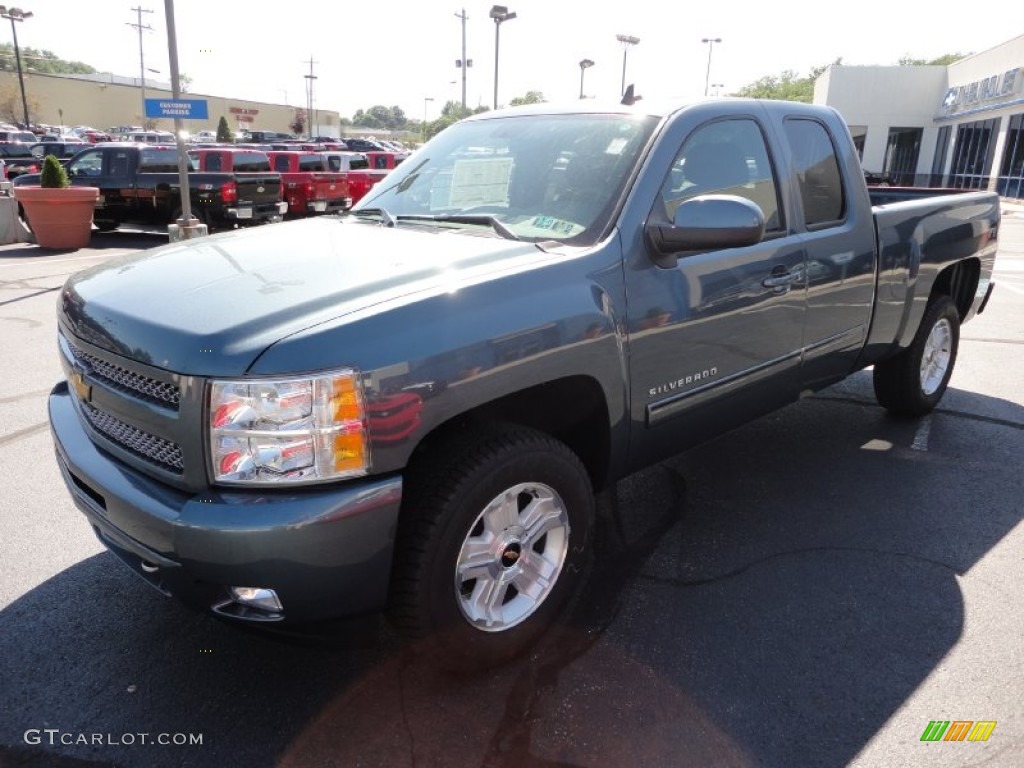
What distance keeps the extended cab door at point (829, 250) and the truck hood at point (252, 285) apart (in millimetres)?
1673

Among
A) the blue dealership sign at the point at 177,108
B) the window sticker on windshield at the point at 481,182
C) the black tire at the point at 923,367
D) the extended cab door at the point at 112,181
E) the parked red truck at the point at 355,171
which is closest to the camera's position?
the window sticker on windshield at the point at 481,182

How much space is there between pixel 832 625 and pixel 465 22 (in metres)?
49.8

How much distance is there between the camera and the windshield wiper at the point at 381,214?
349cm

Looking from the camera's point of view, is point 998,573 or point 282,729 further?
point 998,573

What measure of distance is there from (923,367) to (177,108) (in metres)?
9.93

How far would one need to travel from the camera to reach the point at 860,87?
41688 millimetres

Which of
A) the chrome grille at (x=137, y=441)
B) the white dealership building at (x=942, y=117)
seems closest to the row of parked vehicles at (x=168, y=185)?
the chrome grille at (x=137, y=441)

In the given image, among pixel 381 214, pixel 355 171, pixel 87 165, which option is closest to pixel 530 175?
pixel 381 214

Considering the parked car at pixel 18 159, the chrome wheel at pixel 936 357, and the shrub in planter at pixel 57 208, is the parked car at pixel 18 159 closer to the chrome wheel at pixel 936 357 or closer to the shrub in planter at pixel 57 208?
the shrub in planter at pixel 57 208

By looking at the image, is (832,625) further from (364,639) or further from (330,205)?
(330,205)

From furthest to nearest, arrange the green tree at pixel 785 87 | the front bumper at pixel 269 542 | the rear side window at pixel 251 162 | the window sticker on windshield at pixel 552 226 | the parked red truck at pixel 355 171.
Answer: the green tree at pixel 785 87, the parked red truck at pixel 355 171, the rear side window at pixel 251 162, the window sticker on windshield at pixel 552 226, the front bumper at pixel 269 542

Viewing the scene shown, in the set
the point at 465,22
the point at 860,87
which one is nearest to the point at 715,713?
the point at 860,87

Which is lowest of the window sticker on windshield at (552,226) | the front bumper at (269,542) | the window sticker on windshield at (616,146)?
the front bumper at (269,542)

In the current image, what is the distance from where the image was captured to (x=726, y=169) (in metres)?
3.51
